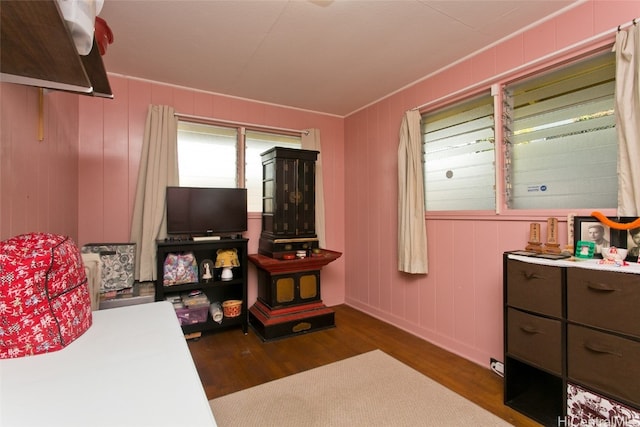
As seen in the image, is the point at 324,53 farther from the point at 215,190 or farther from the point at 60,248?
the point at 60,248

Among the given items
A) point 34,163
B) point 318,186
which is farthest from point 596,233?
point 34,163

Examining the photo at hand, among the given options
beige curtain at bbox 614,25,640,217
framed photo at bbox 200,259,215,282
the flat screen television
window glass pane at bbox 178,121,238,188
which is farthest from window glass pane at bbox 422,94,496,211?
framed photo at bbox 200,259,215,282

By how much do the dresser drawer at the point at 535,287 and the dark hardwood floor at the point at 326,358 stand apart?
65 centimetres

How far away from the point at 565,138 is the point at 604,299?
1.09 meters

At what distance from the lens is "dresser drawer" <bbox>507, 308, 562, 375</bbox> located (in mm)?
1628

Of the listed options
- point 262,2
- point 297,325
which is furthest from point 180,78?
point 297,325

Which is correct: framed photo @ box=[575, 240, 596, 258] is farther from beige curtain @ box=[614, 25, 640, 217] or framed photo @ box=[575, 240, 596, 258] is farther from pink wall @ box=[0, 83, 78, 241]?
pink wall @ box=[0, 83, 78, 241]

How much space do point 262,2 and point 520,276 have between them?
2272 millimetres

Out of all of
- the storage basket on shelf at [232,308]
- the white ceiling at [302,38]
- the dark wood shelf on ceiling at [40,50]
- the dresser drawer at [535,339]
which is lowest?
the storage basket on shelf at [232,308]

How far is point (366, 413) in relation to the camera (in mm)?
1767

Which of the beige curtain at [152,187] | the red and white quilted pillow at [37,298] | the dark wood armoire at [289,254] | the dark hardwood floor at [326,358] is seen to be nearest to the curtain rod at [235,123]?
the beige curtain at [152,187]

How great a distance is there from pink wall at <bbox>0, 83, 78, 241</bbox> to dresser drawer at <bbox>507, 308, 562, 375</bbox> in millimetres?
2586

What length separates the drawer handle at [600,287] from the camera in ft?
4.70

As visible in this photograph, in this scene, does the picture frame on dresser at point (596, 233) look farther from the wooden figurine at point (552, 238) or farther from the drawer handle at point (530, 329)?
the drawer handle at point (530, 329)
